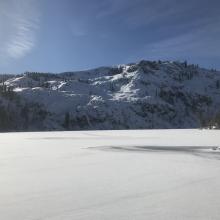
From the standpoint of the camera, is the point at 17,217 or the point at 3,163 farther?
the point at 3,163

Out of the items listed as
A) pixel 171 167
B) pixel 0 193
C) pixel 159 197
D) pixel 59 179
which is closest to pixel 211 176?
pixel 171 167

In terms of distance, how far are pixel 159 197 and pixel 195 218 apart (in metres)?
2.40

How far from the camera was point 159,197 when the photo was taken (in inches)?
430

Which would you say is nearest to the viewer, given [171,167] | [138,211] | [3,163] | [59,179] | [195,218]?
[195,218]

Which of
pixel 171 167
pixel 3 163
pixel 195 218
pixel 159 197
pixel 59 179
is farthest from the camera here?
pixel 3 163

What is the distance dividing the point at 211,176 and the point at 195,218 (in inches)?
251

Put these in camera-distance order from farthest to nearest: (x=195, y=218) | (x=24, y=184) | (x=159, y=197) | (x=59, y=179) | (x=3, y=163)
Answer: (x=3, y=163), (x=59, y=179), (x=24, y=184), (x=159, y=197), (x=195, y=218)

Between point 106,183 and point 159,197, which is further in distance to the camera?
point 106,183

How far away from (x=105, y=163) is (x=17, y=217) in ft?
35.9

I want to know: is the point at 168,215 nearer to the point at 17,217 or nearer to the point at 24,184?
the point at 17,217

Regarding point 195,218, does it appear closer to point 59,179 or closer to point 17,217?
point 17,217

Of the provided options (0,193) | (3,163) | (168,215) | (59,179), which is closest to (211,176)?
(59,179)

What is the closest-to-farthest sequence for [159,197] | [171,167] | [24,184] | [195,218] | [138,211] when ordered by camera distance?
[195,218]
[138,211]
[159,197]
[24,184]
[171,167]

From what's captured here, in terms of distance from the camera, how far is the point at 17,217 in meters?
8.62
